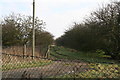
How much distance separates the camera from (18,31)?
18.8 metres

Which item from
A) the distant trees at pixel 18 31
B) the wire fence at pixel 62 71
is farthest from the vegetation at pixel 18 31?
the wire fence at pixel 62 71

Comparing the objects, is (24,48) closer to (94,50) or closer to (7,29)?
(7,29)

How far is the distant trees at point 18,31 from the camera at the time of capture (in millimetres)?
18172

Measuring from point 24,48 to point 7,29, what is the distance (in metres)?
7.35

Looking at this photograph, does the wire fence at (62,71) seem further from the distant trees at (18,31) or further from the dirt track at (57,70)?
the distant trees at (18,31)

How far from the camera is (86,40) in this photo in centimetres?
2031

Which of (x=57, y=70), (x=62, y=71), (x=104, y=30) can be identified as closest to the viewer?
(x=57, y=70)

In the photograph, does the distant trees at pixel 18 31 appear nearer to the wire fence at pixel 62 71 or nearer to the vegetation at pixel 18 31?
the vegetation at pixel 18 31

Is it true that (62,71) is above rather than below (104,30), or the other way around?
below

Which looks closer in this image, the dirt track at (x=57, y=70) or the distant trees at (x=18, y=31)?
the dirt track at (x=57, y=70)

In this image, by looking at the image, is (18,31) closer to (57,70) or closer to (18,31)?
(18,31)

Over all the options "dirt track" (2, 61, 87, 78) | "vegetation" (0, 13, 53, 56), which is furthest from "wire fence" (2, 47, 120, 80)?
"vegetation" (0, 13, 53, 56)

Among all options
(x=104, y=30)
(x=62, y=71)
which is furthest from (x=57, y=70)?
(x=104, y=30)

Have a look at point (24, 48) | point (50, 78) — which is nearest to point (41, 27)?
point (24, 48)
